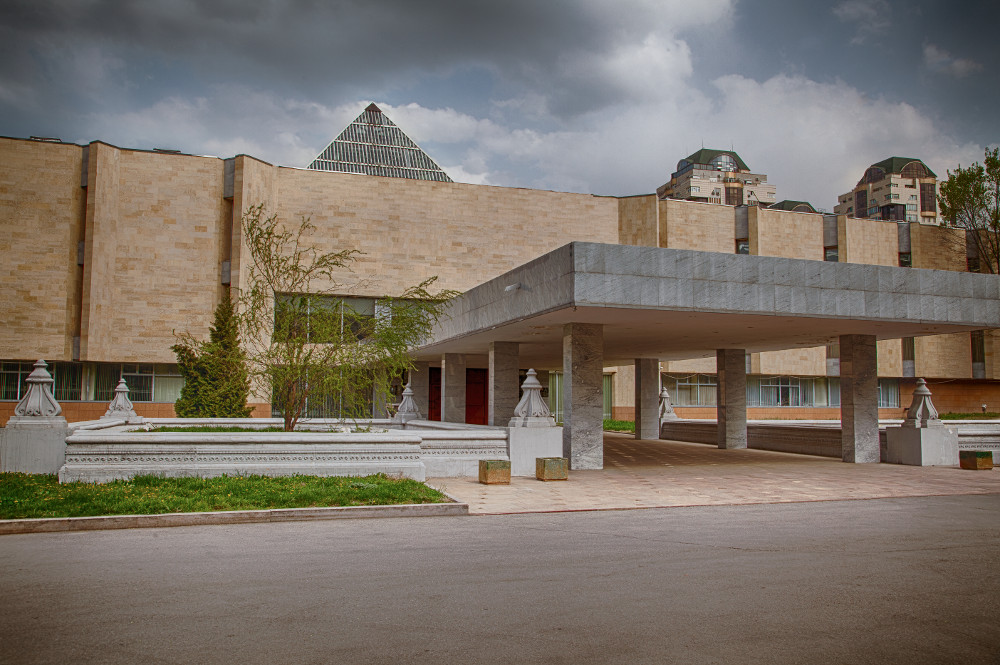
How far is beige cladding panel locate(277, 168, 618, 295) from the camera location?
39656 mm

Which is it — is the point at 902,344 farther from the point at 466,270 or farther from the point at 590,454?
the point at 590,454

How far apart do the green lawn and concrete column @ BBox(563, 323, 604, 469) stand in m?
5.89

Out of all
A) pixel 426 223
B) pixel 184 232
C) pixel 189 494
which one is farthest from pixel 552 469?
pixel 184 232

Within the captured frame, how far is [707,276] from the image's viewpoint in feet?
55.6

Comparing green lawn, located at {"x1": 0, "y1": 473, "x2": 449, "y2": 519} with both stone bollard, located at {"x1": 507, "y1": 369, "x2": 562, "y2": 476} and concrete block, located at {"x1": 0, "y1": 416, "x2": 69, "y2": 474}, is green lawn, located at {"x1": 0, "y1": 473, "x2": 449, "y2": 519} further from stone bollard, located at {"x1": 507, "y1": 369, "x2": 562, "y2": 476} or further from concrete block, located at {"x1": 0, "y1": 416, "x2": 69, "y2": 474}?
stone bollard, located at {"x1": 507, "y1": 369, "x2": 562, "y2": 476}

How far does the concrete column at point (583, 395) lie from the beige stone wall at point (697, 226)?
26.5m

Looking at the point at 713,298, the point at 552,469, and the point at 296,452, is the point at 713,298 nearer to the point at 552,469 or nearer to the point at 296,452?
the point at 552,469

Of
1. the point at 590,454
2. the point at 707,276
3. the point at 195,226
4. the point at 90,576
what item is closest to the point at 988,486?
the point at 707,276

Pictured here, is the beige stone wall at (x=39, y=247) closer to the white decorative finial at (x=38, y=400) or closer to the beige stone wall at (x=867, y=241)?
the white decorative finial at (x=38, y=400)

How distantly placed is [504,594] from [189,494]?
291 inches

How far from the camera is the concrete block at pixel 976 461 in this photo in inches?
770

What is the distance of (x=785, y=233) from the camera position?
46.6 meters

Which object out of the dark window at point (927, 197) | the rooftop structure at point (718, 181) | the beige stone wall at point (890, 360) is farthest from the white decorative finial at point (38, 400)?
the dark window at point (927, 197)

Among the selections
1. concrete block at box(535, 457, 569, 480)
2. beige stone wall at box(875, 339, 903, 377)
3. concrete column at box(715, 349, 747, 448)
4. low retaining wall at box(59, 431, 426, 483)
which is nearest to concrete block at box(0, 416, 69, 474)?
low retaining wall at box(59, 431, 426, 483)
